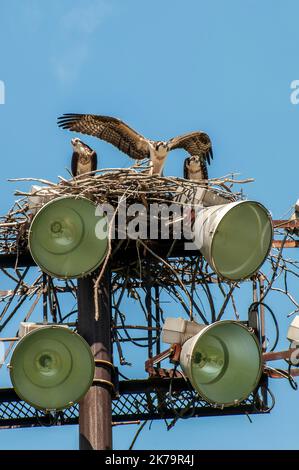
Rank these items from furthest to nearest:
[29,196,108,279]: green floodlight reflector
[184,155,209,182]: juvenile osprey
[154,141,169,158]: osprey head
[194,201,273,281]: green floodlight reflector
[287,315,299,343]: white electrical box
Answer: [184,155,209,182]: juvenile osprey, [154,141,169,158]: osprey head, [287,315,299,343]: white electrical box, [29,196,108,279]: green floodlight reflector, [194,201,273,281]: green floodlight reflector

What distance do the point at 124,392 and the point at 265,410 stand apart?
144cm

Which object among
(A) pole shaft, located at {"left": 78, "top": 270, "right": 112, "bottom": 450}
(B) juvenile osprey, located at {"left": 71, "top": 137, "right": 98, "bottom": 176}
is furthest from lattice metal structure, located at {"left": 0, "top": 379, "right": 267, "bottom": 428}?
(B) juvenile osprey, located at {"left": 71, "top": 137, "right": 98, "bottom": 176}

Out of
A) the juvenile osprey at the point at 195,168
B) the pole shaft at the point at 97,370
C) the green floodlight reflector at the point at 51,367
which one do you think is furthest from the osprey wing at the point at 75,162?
the green floodlight reflector at the point at 51,367

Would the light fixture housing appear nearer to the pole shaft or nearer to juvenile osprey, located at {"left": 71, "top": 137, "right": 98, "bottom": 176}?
the pole shaft

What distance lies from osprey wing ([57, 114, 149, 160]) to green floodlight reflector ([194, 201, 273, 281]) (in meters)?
6.79

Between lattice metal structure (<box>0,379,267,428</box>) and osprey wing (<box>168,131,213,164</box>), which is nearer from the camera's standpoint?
lattice metal structure (<box>0,379,267,428</box>)

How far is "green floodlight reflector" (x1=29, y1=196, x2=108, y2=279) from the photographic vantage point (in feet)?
54.1

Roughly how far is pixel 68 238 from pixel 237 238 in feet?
5.34

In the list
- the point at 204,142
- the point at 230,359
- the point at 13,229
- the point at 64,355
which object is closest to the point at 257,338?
the point at 230,359

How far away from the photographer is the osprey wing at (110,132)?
2314cm

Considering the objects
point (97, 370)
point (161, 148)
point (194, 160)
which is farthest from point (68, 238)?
point (194, 160)

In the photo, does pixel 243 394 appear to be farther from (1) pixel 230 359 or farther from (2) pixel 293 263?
(2) pixel 293 263

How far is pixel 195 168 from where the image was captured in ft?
75.0

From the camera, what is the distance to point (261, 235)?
16.4 m
